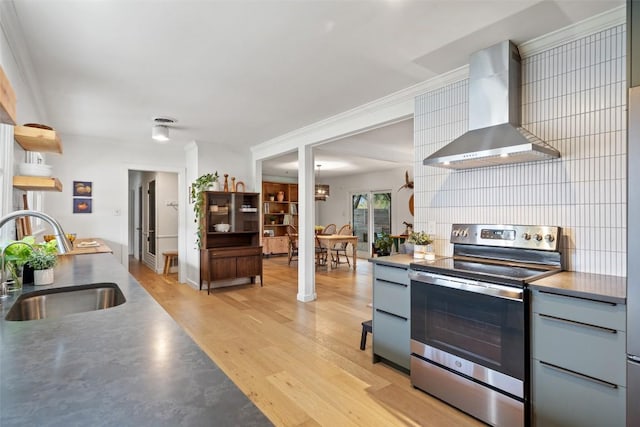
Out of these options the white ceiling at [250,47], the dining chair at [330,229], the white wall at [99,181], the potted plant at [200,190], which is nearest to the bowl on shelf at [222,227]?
the potted plant at [200,190]

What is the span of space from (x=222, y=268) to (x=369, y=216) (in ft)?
16.2

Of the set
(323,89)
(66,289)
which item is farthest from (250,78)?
(66,289)

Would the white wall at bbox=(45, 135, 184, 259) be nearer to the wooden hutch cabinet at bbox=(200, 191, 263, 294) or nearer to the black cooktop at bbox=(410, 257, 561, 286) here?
the wooden hutch cabinet at bbox=(200, 191, 263, 294)

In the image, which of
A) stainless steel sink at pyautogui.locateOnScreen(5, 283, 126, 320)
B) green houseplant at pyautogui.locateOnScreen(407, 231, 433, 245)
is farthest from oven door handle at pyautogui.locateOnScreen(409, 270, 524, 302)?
stainless steel sink at pyautogui.locateOnScreen(5, 283, 126, 320)

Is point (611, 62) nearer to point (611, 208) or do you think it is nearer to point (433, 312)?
point (611, 208)

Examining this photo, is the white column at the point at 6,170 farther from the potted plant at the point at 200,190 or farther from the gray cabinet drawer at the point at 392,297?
the potted plant at the point at 200,190

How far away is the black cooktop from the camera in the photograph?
6.08ft

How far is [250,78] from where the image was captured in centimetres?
287

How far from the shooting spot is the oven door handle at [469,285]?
1.80 meters

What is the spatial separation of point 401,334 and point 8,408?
224 cm

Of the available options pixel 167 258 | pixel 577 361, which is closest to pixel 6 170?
pixel 577 361

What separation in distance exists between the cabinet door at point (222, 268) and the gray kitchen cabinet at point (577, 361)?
4.33 meters

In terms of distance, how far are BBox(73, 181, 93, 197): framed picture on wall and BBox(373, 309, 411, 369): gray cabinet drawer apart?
472 cm

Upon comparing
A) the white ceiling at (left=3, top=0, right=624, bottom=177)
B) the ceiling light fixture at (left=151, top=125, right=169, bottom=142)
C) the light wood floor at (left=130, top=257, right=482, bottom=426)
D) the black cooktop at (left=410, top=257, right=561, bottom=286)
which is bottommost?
the light wood floor at (left=130, top=257, right=482, bottom=426)
